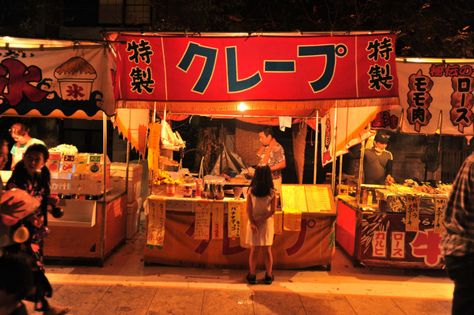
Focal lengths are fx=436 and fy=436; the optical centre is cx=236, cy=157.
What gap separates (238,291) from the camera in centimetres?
639

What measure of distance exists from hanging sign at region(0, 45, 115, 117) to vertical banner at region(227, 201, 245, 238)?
2.47 metres

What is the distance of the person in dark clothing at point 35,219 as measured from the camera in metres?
4.97

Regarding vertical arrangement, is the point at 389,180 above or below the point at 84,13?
below

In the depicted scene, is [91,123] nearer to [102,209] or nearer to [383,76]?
[102,209]

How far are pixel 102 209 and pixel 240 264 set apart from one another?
2.51m

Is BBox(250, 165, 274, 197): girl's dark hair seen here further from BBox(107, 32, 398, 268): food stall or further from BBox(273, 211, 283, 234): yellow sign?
BBox(107, 32, 398, 268): food stall

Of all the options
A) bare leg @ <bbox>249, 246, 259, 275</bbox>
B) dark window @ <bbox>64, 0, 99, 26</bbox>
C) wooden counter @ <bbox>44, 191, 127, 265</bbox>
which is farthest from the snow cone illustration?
dark window @ <bbox>64, 0, 99, 26</bbox>

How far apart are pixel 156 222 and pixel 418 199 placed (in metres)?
4.47

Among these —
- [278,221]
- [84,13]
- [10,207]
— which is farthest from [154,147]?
[84,13]

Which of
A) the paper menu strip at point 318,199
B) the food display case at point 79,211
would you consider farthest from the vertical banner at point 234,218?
the food display case at point 79,211

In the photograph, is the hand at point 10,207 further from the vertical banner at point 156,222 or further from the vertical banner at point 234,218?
the vertical banner at point 234,218

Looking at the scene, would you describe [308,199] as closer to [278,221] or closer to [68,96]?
[278,221]

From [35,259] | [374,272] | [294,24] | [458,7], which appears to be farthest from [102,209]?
[458,7]

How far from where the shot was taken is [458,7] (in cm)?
1181
